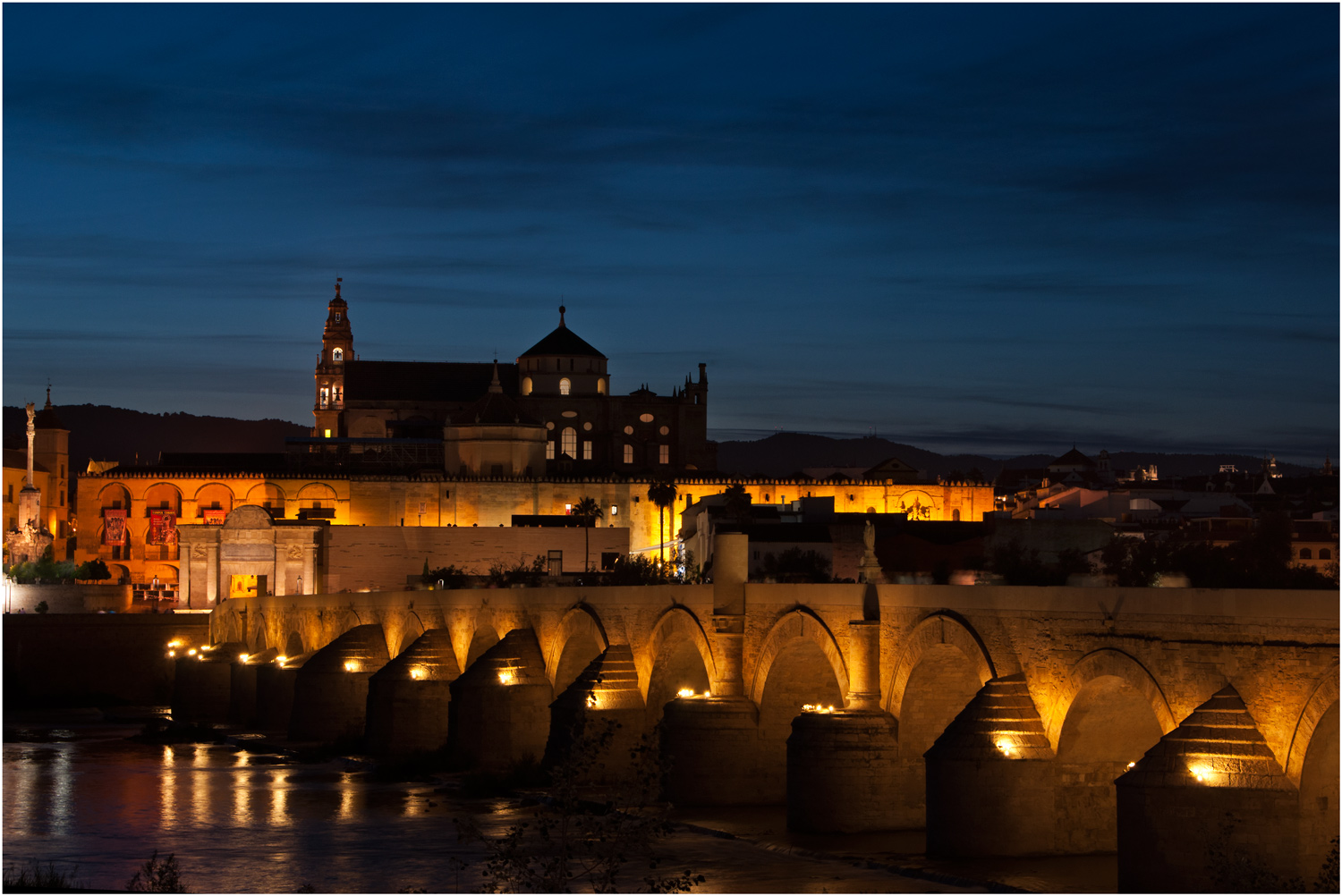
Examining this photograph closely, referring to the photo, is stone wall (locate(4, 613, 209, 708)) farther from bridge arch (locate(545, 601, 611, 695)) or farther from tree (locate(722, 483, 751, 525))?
bridge arch (locate(545, 601, 611, 695))

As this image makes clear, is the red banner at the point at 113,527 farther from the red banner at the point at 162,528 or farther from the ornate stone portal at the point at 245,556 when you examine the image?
the ornate stone portal at the point at 245,556

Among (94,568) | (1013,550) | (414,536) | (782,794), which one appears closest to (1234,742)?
(782,794)

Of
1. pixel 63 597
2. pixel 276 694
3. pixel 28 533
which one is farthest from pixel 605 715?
pixel 28 533

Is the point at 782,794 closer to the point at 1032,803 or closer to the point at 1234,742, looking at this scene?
the point at 1032,803

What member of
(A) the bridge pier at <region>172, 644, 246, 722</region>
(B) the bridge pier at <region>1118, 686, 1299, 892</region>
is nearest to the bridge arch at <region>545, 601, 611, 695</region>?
(B) the bridge pier at <region>1118, 686, 1299, 892</region>

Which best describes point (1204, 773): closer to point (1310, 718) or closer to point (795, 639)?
point (1310, 718)

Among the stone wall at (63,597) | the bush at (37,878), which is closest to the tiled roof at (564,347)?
the stone wall at (63,597)

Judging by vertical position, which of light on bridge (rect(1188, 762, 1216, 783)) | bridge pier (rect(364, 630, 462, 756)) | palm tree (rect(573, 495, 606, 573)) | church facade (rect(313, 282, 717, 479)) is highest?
church facade (rect(313, 282, 717, 479))
